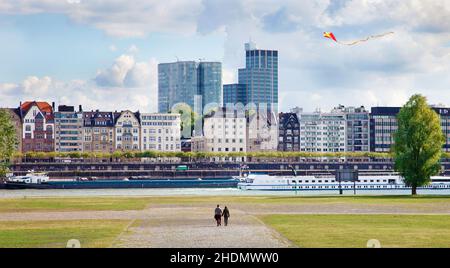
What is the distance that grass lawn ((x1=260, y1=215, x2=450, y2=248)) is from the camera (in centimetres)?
4656

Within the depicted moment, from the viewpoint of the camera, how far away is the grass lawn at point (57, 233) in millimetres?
46750

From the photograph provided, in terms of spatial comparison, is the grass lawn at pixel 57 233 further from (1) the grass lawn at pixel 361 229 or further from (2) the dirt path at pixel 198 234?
(1) the grass lawn at pixel 361 229

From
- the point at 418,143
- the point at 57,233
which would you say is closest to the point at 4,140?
the point at 418,143

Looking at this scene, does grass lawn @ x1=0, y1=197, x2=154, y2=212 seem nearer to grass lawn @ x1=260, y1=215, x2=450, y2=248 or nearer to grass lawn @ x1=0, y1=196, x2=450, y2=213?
grass lawn @ x1=0, y1=196, x2=450, y2=213

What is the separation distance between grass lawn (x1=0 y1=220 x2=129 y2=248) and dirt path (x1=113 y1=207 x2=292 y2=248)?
3.62 ft

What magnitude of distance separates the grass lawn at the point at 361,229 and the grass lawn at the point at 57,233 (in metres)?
10.0

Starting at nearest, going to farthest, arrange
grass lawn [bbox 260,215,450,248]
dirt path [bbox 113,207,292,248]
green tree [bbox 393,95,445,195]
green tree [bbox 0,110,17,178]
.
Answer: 1. dirt path [bbox 113,207,292,248]
2. grass lawn [bbox 260,215,450,248]
3. green tree [bbox 0,110,17,178]
4. green tree [bbox 393,95,445,195]

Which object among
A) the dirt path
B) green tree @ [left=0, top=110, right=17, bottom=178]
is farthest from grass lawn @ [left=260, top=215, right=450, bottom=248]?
green tree @ [left=0, top=110, right=17, bottom=178]

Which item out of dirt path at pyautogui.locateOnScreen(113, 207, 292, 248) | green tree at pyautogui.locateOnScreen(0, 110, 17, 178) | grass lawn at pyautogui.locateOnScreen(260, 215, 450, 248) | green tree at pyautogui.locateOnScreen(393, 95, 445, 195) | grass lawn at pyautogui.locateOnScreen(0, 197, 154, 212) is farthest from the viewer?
green tree at pyautogui.locateOnScreen(393, 95, 445, 195)

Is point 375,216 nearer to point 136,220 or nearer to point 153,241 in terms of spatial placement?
point 136,220

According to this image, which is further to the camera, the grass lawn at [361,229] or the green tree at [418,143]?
the green tree at [418,143]

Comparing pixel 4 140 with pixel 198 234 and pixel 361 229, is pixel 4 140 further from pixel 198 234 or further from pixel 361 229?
pixel 361 229

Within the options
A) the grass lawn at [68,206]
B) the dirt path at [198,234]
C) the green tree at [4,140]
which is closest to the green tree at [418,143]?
the grass lawn at [68,206]
